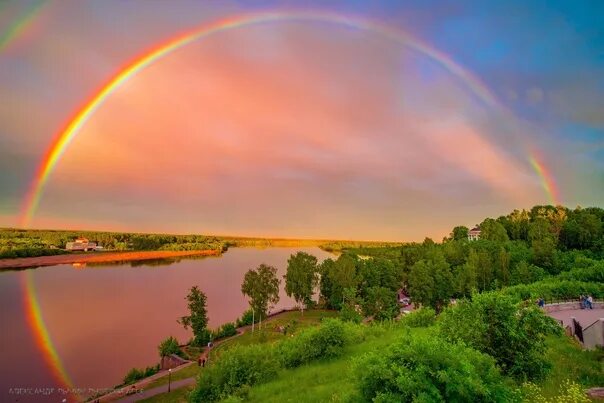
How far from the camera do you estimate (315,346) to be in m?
26.0

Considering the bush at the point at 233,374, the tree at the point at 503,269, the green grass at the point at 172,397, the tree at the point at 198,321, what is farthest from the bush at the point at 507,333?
the tree at the point at 503,269

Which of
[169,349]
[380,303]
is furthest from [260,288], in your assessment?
[380,303]

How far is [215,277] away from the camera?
102m

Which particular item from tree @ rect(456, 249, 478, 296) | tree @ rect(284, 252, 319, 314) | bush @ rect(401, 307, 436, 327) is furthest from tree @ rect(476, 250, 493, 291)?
bush @ rect(401, 307, 436, 327)

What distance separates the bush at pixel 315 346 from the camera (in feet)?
84.5

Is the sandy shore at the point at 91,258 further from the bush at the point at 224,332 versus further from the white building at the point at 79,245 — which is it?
the bush at the point at 224,332

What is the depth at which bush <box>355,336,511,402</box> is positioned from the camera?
914 centimetres

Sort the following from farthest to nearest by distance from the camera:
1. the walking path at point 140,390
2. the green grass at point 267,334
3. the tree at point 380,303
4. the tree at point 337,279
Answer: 1. the tree at point 337,279
2. the tree at point 380,303
3. the green grass at point 267,334
4. the walking path at point 140,390

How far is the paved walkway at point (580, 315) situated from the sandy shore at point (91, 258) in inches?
5635

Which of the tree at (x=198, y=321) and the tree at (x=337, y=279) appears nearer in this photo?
the tree at (x=198, y=321)

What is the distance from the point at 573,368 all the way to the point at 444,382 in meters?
10.4

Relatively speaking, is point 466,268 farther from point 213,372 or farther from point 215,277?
point 215,277

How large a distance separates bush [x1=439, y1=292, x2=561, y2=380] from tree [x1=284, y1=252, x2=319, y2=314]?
1858 inches

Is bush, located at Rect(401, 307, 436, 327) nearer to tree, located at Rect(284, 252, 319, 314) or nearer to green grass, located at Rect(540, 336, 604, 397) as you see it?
green grass, located at Rect(540, 336, 604, 397)
